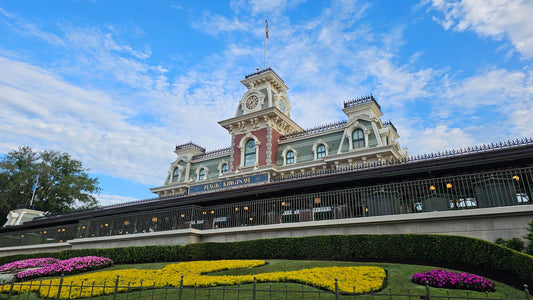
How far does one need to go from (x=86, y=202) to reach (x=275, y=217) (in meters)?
40.2

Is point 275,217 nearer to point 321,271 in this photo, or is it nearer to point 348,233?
point 348,233

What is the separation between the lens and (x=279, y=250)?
50.4 ft

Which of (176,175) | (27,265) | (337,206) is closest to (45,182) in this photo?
(176,175)

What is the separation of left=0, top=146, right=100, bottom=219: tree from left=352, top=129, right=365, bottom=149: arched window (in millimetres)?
38224

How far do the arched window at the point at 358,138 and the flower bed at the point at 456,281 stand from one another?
2030cm

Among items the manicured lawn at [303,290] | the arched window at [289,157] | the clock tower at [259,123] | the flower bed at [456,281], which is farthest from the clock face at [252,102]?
the flower bed at [456,281]

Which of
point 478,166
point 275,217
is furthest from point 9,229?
point 478,166

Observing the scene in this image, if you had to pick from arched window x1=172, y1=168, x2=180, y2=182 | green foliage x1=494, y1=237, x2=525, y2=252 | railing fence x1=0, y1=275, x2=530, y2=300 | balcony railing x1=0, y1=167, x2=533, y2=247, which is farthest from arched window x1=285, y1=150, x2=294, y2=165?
railing fence x1=0, y1=275, x2=530, y2=300

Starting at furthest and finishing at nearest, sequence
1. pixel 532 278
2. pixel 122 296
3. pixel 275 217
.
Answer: pixel 275 217 < pixel 122 296 < pixel 532 278

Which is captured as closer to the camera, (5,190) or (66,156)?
(5,190)

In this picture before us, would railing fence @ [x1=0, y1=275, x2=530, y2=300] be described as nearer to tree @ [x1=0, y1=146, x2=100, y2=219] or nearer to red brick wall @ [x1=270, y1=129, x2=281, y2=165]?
red brick wall @ [x1=270, y1=129, x2=281, y2=165]

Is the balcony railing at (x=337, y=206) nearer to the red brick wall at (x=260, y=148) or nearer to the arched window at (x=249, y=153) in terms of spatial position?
the red brick wall at (x=260, y=148)

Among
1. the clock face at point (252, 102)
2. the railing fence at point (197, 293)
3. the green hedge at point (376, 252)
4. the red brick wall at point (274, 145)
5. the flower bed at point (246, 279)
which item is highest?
the clock face at point (252, 102)

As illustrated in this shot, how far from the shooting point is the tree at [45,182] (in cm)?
4300
